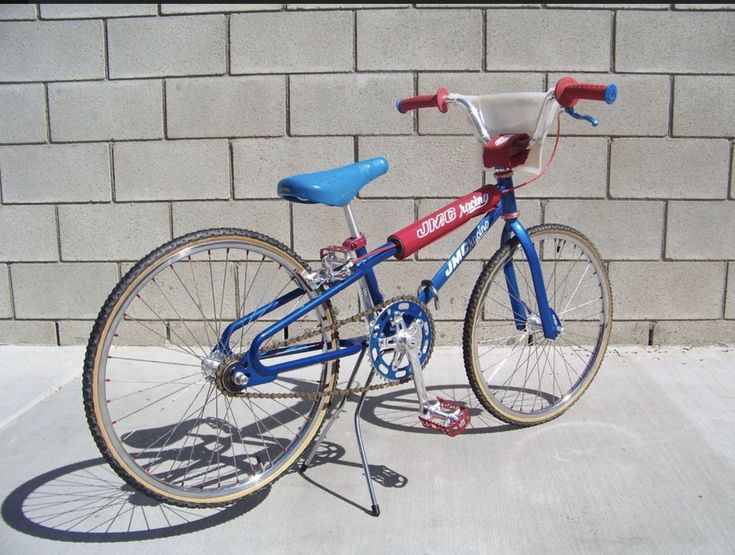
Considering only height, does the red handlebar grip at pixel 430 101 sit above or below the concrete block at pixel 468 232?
above

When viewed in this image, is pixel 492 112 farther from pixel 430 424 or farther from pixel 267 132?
pixel 267 132

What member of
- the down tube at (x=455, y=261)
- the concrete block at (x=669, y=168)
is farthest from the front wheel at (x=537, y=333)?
the concrete block at (x=669, y=168)

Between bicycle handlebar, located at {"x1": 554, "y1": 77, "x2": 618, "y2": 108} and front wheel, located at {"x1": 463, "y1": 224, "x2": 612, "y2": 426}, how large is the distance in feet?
1.95

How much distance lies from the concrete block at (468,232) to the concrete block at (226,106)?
90 centimetres

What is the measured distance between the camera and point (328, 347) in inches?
104

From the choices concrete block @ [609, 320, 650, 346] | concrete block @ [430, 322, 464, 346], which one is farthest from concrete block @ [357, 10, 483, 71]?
concrete block @ [609, 320, 650, 346]

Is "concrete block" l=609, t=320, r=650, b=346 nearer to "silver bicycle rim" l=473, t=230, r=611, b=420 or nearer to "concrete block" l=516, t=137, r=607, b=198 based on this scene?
"silver bicycle rim" l=473, t=230, r=611, b=420

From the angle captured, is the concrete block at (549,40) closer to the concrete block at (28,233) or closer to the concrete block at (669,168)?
the concrete block at (669,168)

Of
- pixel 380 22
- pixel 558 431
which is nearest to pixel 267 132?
pixel 380 22

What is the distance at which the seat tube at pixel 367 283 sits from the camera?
8.54 feet

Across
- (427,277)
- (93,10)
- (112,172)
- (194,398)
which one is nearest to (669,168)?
A: (427,277)

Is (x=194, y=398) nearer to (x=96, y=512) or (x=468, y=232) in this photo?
(x=96, y=512)

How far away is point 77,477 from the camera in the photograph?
9.00 ft

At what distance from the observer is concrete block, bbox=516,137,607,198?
3.81 meters
